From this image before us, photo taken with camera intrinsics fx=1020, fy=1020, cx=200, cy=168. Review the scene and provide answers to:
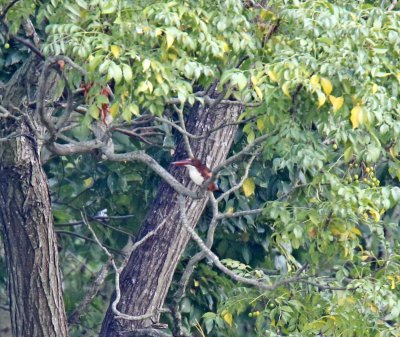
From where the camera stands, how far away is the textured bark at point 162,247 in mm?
6414

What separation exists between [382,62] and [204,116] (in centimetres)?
196

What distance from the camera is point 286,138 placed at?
4.93 metres

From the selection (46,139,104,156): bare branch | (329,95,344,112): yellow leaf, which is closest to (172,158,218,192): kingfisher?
(46,139,104,156): bare branch

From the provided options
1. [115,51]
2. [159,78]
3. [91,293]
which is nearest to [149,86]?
[159,78]

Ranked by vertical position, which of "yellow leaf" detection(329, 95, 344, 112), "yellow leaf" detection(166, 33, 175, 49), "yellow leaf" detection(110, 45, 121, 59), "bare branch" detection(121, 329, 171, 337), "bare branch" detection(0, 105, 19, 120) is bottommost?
"bare branch" detection(121, 329, 171, 337)

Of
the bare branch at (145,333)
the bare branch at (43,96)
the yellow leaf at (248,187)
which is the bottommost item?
the bare branch at (145,333)

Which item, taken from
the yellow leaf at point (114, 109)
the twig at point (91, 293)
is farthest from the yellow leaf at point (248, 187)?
the yellow leaf at point (114, 109)

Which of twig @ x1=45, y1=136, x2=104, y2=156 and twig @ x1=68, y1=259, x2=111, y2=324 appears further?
twig @ x1=68, y1=259, x2=111, y2=324

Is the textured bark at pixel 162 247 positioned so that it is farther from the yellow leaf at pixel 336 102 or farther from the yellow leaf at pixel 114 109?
the yellow leaf at pixel 336 102

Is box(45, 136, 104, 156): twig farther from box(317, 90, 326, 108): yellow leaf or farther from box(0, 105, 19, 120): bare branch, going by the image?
box(317, 90, 326, 108): yellow leaf

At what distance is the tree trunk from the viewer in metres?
5.94

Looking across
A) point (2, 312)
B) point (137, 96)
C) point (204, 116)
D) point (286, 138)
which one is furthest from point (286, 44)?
point (2, 312)

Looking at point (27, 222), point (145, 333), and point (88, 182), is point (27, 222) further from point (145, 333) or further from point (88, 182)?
point (88, 182)

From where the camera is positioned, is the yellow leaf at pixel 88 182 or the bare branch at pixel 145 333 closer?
the bare branch at pixel 145 333
